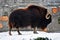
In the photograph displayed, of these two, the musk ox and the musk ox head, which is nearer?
the musk ox

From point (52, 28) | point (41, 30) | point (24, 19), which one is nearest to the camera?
point (24, 19)

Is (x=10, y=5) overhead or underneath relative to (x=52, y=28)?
overhead

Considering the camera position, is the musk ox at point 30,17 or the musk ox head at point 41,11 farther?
the musk ox head at point 41,11

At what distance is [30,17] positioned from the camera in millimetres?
9227

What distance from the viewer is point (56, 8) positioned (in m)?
11.2

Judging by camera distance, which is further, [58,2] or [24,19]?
[58,2]

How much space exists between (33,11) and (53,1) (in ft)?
7.96

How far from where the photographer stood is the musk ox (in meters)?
9.06

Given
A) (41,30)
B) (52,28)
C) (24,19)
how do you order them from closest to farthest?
(24,19), (41,30), (52,28)

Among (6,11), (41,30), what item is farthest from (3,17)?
(41,30)

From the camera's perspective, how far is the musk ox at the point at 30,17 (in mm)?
9062

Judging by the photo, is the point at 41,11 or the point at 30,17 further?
the point at 41,11

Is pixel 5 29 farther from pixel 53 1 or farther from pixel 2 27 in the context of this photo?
pixel 53 1

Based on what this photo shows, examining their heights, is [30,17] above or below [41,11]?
below
